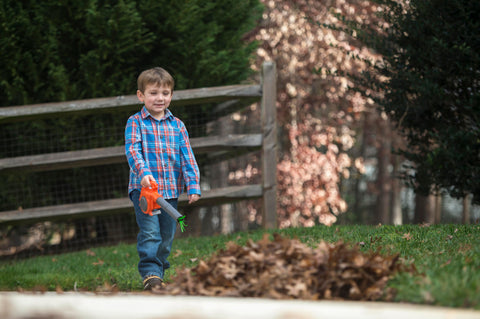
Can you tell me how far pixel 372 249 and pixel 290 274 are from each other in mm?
1612

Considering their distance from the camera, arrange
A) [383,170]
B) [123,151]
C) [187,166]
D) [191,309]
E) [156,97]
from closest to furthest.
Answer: [191,309] → [156,97] → [187,166] → [123,151] → [383,170]

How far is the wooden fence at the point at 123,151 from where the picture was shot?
21.9 feet

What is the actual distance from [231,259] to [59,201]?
5144 mm

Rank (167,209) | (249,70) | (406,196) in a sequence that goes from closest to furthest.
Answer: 1. (167,209)
2. (249,70)
3. (406,196)

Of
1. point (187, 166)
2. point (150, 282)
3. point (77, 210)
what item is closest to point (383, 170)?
point (77, 210)

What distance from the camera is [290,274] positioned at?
9.93 feet

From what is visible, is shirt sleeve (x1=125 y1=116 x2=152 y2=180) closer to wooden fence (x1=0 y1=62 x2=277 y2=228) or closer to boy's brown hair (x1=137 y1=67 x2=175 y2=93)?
boy's brown hair (x1=137 y1=67 x2=175 y2=93)

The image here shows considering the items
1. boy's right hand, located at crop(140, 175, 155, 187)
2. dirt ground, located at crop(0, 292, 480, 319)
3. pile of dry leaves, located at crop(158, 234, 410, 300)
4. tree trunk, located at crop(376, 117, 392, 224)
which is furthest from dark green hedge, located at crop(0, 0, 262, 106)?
tree trunk, located at crop(376, 117, 392, 224)

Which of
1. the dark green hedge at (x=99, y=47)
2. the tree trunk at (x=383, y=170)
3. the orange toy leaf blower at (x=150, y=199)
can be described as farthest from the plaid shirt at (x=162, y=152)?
the tree trunk at (x=383, y=170)

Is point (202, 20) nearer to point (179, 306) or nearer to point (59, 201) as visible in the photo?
point (59, 201)

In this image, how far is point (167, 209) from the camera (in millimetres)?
3918

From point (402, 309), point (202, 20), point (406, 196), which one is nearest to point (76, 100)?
point (202, 20)

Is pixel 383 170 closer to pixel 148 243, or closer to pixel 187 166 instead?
pixel 187 166

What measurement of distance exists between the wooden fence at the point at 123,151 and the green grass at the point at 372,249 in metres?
0.57
